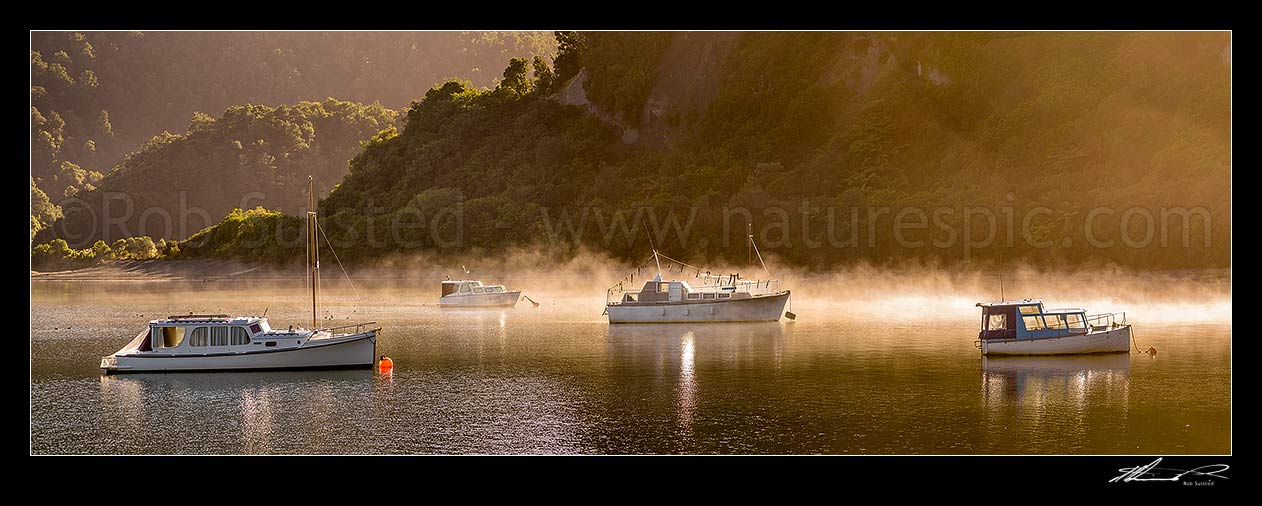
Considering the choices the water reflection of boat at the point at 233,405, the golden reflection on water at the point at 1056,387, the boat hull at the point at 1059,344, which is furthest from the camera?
the boat hull at the point at 1059,344

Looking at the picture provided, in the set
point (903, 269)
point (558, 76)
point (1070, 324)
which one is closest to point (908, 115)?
point (903, 269)

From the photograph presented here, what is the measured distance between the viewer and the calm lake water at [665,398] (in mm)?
33688

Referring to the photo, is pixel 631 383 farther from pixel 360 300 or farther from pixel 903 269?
pixel 903 269

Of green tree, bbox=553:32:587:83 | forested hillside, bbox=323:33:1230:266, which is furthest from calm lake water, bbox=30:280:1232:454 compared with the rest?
green tree, bbox=553:32:587:83

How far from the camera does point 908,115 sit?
143625mm

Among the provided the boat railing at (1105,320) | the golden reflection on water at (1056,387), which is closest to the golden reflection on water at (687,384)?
the golden reflection on water at (1056,387)

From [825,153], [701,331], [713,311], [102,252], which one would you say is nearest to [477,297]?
[713,311]

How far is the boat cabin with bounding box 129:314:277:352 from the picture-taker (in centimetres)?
4647

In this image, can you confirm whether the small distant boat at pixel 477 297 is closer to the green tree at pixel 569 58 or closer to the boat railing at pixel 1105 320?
the boat railing at pixel 1105 320

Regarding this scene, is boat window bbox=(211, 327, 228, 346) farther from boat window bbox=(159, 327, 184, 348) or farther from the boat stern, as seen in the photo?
the boat stern
